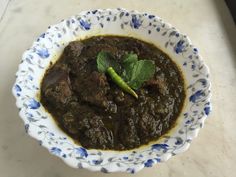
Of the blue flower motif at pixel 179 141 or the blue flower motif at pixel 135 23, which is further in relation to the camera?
the blue flower motif at pixel 135 23

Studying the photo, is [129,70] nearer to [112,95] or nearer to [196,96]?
[112,95]

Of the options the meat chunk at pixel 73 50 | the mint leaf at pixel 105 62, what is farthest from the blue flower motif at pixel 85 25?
the mint leaf at pixel 105 62

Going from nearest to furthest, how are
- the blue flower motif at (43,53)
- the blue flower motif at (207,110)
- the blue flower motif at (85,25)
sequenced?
the blue flower motif at (207,110) → the blue flower motif at (43,53) → the blue flower motif at (85,25)

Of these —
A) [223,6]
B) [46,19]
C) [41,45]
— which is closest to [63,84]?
[41,45]

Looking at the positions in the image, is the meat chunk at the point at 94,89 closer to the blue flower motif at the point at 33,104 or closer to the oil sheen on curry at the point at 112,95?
the oil sheen on curry at the point at 112,95

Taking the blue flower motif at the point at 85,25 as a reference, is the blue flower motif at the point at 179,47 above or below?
below

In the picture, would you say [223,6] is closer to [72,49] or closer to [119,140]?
[72,49]

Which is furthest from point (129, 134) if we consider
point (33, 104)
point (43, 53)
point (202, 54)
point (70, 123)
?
point (202, 54)

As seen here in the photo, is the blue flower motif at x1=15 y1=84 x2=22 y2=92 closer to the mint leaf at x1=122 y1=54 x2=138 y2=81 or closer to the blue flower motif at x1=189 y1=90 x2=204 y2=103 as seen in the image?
the mint leaf at x1=122 y1=54 x2=138 y2=81
